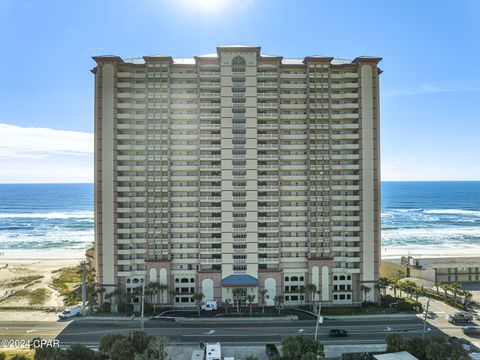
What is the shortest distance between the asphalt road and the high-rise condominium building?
347 inches

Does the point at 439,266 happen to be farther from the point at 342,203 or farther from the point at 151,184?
the point at 151,184

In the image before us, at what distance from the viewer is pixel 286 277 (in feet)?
217

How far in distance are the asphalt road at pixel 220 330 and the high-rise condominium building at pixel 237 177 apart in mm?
8812

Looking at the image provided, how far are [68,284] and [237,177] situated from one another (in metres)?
52.4

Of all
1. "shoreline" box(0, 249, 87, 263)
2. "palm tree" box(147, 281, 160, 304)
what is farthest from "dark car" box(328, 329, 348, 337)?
"shoreline" box(0, 249, 87, 263)

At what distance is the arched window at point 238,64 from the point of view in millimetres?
66375

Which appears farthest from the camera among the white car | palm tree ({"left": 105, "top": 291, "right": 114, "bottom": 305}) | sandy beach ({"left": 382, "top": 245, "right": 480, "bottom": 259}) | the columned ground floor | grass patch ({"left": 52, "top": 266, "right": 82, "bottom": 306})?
sandy beach ({"left": 382, "top": 245, "right": 480, "bottom": 259})

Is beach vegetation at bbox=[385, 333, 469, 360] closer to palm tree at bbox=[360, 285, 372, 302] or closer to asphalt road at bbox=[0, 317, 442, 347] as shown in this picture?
asphalt road at bbox=[0, 317, 442, 347]

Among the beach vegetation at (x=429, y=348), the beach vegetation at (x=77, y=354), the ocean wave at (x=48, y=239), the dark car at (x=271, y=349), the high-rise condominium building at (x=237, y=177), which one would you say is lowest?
the ocean wave at (x=48, y=239)

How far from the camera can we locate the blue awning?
62.8 m

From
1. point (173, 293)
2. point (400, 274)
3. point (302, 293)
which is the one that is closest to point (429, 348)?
point (302, 293)

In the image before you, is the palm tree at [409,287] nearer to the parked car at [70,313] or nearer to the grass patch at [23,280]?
the parked car at [70,313]

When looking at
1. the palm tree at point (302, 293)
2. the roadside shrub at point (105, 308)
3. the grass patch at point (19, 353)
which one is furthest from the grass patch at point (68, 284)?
the palm tree at point (302, 293)

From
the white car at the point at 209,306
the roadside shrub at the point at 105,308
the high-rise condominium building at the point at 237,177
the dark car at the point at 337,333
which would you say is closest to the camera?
the dark car at the point at 337,333
